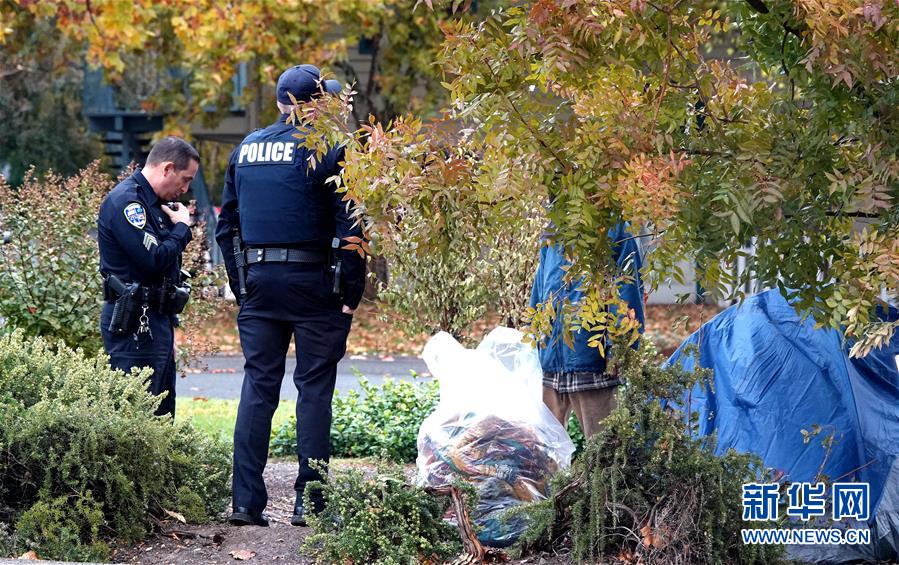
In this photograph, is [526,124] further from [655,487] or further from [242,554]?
[242,554]

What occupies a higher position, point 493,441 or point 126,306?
point 126,306

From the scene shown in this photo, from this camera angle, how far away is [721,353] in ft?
18.0

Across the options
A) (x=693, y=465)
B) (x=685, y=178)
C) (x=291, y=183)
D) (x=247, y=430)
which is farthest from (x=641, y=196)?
(x=247, y=430)

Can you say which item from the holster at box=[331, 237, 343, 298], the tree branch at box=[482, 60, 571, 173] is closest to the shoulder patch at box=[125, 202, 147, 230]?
the holster at box=[331, 237, 343, 298]

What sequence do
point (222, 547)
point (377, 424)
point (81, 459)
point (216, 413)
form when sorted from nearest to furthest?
point (81, 459) → point (222, 547) → point (377, 424) → point (216, 413)

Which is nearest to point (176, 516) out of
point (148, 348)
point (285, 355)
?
point (285, 355)

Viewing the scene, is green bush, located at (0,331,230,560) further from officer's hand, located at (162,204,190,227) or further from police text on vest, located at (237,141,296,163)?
police text on vest, located at (237,141,296,163)

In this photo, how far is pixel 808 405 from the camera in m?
5.04

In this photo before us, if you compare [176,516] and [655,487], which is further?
[176,516]

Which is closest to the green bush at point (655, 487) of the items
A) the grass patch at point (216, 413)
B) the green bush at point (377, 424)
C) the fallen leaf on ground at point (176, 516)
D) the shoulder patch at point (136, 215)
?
the fallen leaf on ground at point (176, 516)

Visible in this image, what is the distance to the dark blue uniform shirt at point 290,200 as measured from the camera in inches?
201

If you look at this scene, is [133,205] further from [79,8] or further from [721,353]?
[79,8]

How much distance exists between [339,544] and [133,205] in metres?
2.05

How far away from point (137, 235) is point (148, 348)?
571 millimetres
